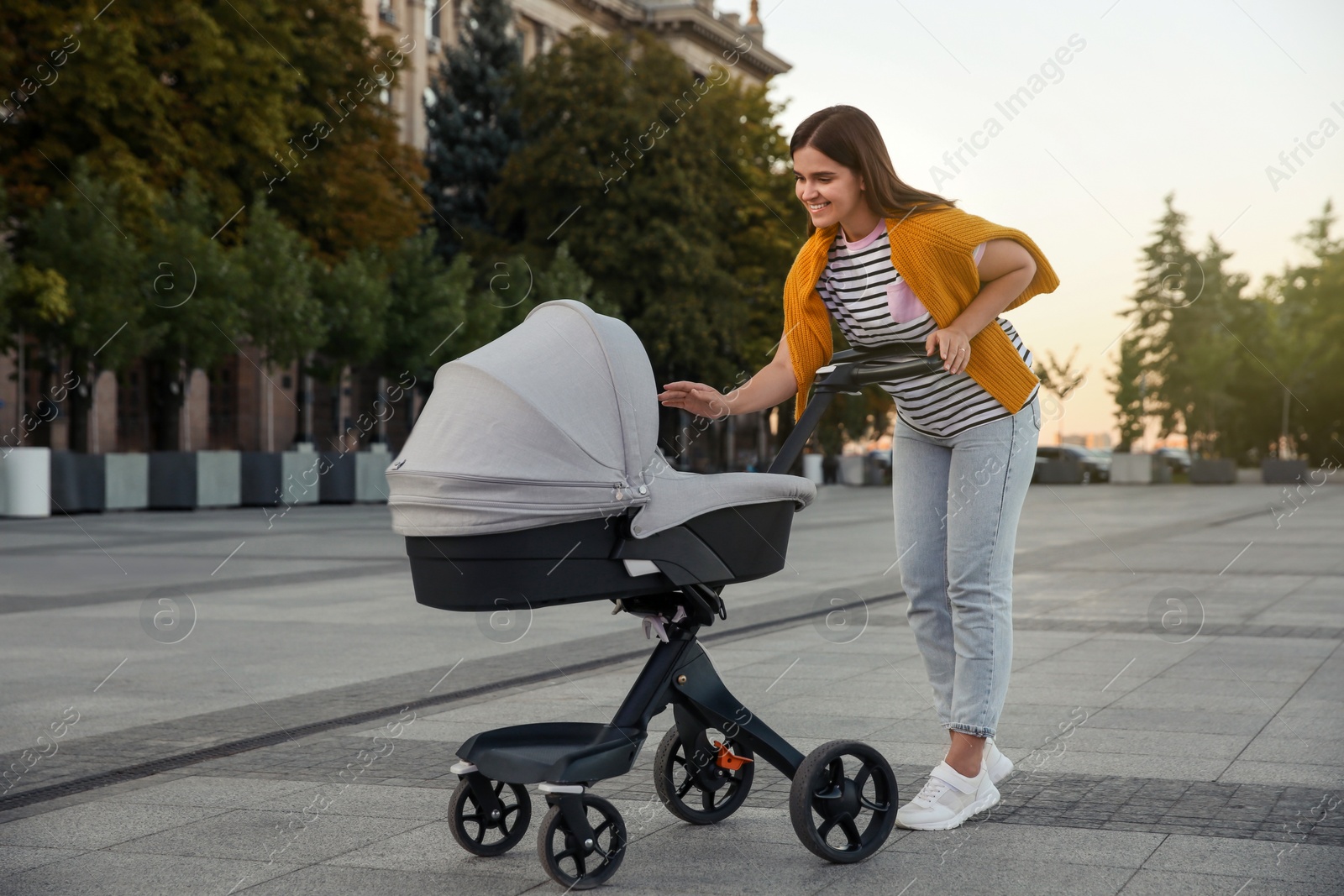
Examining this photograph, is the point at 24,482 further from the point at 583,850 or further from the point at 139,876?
the point at 583,850

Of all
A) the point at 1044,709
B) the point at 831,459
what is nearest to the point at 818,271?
the point at 1044,709

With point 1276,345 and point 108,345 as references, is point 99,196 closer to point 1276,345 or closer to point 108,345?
point 108,345

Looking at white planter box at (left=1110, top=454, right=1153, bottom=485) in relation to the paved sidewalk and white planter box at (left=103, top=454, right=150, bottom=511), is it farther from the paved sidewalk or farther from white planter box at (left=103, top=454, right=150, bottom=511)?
the paved sidewalk

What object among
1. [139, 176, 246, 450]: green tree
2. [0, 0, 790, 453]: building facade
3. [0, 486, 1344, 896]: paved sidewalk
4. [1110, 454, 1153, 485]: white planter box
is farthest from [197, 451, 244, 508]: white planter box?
[1110, 454, 1153, 485]: white planter box

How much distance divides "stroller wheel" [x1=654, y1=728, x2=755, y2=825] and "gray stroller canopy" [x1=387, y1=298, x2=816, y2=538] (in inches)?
32.8

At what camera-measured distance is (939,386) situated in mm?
4324

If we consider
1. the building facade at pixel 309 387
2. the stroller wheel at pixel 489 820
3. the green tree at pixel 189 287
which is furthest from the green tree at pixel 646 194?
the stroller wheel at pixel 489 820

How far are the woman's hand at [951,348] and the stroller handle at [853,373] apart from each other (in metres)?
0.05

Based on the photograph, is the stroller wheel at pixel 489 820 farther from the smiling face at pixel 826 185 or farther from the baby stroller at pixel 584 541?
the smiling face at pixel 826 185

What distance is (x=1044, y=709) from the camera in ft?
20.9

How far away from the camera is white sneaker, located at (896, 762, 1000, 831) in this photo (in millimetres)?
4289

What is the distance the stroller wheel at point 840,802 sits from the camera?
391 centimetres

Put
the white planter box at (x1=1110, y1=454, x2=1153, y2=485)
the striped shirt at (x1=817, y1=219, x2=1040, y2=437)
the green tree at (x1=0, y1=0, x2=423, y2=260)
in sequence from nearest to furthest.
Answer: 1. the striped shirt at (x1=817, y1=219, x2=1040, y2=437)
2. the green tree at (x1=0, y1=0, x2=423, y2=260)
3. the white planter box at (x1=1110, y1=454, x2=1153, y2=485)

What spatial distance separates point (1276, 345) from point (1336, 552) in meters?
53.6
